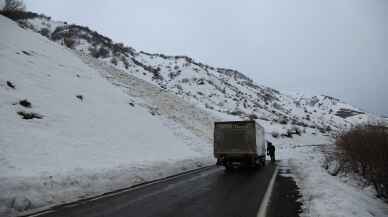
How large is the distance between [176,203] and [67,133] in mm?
10094

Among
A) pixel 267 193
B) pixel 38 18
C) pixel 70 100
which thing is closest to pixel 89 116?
pixel 70 100

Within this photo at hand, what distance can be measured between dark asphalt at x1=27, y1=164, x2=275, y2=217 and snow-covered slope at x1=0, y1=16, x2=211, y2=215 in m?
1.38

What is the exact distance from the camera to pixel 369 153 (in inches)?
538

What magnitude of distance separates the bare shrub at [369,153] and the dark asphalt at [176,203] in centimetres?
529

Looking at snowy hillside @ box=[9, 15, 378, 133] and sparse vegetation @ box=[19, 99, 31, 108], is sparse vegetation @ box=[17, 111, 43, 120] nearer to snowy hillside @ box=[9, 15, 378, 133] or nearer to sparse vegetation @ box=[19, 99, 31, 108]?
sparse vegetation @ box=[19, 99, 31, 108]

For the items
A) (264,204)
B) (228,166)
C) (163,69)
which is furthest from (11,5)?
(163,69)

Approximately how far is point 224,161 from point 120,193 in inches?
397

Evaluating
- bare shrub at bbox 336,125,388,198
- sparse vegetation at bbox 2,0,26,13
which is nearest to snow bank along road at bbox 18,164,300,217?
bare shrub at bbox 336,125,388,198

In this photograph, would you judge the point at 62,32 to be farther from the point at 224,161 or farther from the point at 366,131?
the point at 366,131

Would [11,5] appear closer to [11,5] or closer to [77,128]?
[11,5]

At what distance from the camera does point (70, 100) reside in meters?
21.2

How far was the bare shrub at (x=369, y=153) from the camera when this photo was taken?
1298 centimetres

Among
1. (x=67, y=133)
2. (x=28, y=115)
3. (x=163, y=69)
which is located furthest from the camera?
(x=163, y=69)

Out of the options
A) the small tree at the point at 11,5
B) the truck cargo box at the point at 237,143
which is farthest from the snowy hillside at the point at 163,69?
the truck cargo box at the point at 237,143
